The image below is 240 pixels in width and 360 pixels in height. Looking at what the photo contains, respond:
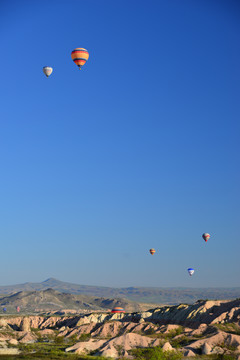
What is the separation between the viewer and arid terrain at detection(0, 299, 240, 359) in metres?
102

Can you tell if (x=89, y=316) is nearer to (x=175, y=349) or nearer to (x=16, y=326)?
(x=16, y=326)

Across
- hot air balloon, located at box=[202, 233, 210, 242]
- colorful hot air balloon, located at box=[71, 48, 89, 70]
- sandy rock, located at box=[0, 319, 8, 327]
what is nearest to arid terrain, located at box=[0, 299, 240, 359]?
sandy rock, located at box=[0, 319, 8, 327]

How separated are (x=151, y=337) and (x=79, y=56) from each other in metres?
67.1

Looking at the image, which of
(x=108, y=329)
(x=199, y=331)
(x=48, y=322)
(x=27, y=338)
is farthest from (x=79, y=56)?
(x=48, y=322)

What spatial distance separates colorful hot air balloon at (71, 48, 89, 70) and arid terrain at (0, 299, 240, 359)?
6370 centimetres

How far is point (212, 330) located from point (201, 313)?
21.4m

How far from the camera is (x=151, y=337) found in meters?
115

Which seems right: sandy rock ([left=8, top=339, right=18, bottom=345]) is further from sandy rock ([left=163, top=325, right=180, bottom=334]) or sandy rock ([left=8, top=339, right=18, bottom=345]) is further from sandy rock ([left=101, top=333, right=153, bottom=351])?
sandy rock ([left=163, top=325, right=180, bottom=334])

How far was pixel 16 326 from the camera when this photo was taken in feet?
568

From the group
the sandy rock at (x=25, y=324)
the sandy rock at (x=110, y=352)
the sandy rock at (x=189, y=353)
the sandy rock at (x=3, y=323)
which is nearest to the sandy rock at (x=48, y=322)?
the sandy rock at (x=25, y=324)

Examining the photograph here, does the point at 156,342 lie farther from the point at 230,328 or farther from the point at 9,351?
the point at 9,351

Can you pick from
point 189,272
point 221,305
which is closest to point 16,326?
point 189,272

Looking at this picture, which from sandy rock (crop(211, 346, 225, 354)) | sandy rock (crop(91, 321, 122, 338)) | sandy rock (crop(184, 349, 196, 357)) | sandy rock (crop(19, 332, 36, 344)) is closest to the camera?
sandy rock (crop(211, 346, 225, 354))

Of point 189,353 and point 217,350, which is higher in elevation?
point 217,350
